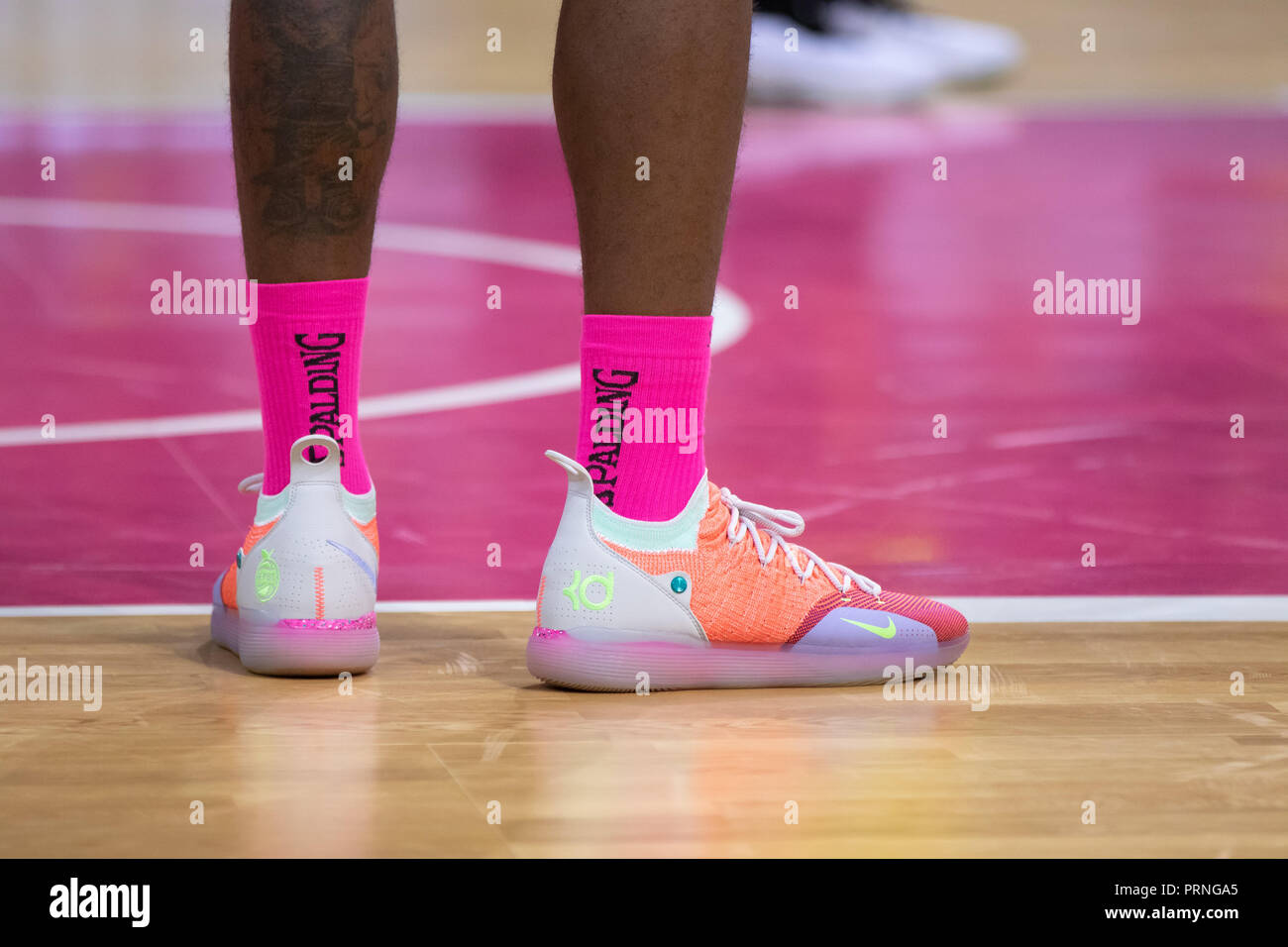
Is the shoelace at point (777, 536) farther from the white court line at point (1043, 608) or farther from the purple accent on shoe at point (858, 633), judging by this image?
the white court line at point (1043, 608)

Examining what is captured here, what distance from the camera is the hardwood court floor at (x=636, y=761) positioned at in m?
0.99

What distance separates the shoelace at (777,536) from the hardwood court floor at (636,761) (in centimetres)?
10

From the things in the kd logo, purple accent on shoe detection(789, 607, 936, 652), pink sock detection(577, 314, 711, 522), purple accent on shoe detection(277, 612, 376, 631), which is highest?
pink sock detection(577, 314, 711, 522)

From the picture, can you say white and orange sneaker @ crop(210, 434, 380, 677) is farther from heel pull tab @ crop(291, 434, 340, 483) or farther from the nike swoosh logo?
the nike swoosh logo

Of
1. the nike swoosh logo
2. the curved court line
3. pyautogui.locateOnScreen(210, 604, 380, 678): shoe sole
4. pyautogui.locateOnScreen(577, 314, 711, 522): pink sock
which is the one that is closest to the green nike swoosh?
the nike swoosh logo

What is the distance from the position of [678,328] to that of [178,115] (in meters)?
5.36

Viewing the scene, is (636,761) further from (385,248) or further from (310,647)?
(385,248)

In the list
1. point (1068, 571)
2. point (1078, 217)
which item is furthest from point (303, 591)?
point (1078, 217)

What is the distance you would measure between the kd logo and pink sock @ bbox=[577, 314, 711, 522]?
61 mm

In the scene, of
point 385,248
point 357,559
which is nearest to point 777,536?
point 357,559

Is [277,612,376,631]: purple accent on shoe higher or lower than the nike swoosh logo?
higher

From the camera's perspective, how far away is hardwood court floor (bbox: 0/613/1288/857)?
3.25 ft

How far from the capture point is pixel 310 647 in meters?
1.44

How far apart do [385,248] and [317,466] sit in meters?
2.54
